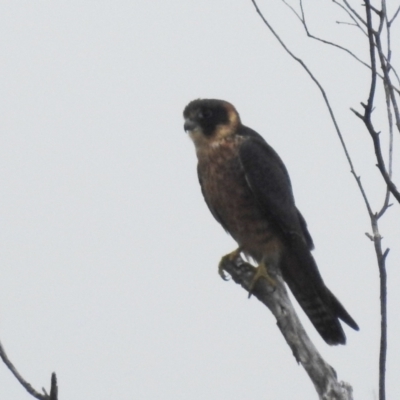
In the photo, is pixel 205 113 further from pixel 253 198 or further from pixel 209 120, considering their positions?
pixel 253 198

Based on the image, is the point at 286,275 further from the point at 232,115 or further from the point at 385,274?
the point at 385,274

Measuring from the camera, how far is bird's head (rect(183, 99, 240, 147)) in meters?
4.66

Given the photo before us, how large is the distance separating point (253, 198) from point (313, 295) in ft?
2.03

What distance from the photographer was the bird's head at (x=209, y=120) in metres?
4.66

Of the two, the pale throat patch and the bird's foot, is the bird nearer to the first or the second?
the pale throat patch

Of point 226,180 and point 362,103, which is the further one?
point 226,180

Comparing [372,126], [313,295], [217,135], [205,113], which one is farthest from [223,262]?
[372,126]

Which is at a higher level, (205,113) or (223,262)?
(205,113)

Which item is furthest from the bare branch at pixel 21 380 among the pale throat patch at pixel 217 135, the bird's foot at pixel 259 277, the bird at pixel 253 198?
the pale throat patch at pixel 217 135

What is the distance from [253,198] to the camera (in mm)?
4465

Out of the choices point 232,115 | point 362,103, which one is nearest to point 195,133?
point 232,115

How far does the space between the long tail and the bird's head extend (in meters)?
0.74

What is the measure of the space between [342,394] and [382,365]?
0.64 metres

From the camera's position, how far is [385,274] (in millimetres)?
2066
